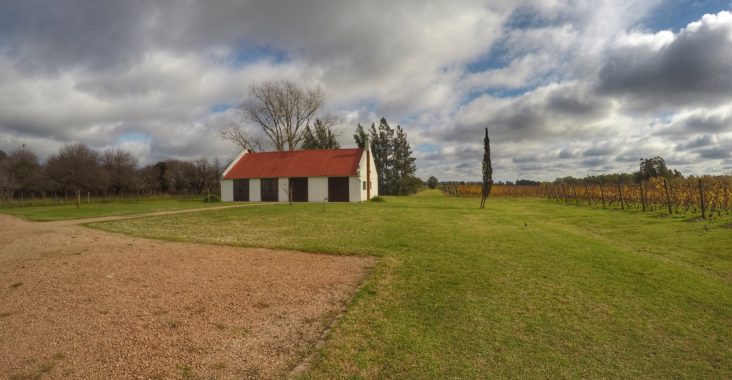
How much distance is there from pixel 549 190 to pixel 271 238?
39591 millimetres

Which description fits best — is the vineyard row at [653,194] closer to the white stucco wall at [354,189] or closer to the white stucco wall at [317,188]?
the white stucco wall at [354,189]

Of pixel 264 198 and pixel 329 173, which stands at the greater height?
pixel 329 173

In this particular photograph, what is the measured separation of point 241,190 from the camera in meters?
34.9

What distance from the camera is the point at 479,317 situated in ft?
17.7

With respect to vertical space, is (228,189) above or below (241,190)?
above

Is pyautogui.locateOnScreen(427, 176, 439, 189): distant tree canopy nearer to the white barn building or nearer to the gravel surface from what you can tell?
the white barn building

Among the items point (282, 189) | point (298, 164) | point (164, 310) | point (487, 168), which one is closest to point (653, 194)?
point (487, 168)

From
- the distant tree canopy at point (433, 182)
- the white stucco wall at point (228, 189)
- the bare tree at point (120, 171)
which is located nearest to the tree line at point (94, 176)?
the bare tree at point (120, 171)

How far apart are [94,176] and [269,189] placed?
32.0 meters

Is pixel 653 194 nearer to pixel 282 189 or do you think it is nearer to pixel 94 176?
pixel 282 189

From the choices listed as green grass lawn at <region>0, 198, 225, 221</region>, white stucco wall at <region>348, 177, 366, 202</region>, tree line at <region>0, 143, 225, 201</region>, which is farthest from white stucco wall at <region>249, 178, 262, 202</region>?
tree line at <region>0, 143, 225, 201</region>

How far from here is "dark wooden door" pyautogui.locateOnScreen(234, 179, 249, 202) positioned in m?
34.7

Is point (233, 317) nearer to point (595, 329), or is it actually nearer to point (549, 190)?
point (595, 329)

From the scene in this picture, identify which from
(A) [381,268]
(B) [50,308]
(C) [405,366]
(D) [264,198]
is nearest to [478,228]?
(A) [381,268]
